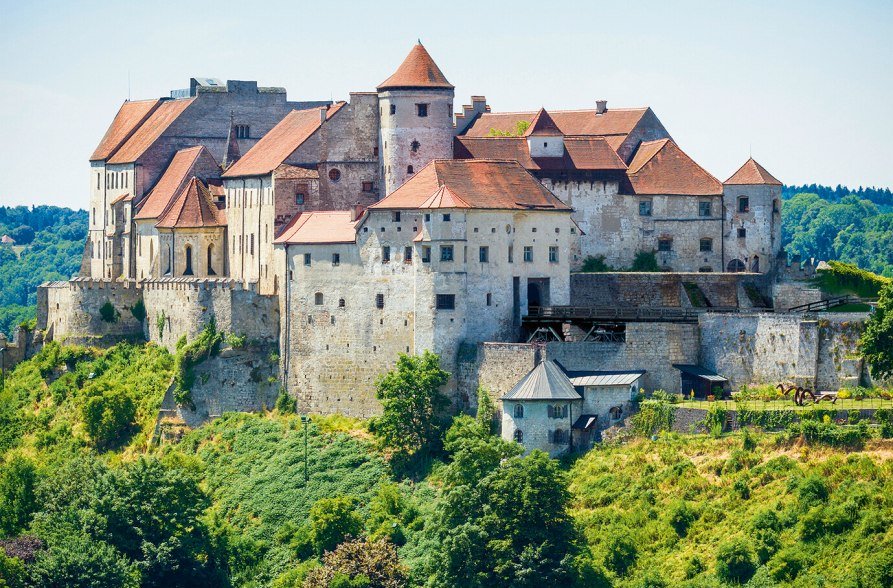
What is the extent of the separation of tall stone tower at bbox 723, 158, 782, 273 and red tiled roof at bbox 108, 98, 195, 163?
34944 millimetres

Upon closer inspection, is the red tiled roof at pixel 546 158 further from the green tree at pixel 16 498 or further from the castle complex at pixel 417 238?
the green tree at pixel 16 498

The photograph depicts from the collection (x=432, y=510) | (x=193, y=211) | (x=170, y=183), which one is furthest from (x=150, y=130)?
(x=432, y=510)

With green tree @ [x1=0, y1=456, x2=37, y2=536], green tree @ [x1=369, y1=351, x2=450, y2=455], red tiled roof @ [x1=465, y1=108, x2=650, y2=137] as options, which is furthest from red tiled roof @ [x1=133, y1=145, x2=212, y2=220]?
green tree @ [x1=369, y1=351, x2=450, y2=455]

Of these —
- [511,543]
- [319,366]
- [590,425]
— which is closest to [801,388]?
[590,425]

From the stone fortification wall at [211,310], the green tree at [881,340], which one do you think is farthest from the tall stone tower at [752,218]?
the stone fortification wall at [211,310]

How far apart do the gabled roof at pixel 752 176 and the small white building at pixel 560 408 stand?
1971cm

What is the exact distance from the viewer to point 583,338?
97.2 m

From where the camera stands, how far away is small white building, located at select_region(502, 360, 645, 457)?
92.2 meters

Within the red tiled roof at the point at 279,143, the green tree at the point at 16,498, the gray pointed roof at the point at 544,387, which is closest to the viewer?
the gray pointed roof at the point at 544,387

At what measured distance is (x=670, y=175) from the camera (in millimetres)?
110875

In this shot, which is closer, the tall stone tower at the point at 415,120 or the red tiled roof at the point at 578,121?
the tall stone tower at the point at 415,120

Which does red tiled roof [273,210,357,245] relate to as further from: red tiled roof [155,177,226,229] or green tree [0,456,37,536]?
green tree [0,456,37,536]

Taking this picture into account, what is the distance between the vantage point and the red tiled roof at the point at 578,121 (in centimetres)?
11512

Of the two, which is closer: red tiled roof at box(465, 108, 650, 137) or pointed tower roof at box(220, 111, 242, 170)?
red tiled roof at box(465, 108, 650, 137)
